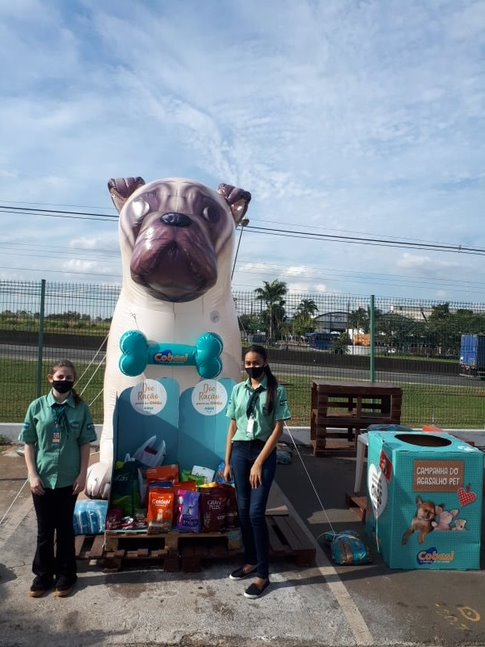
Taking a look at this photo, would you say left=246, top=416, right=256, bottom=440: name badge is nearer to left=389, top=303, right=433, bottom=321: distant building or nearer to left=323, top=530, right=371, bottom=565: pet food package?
left=323, top=530, right=371, bottom=565: pet food package

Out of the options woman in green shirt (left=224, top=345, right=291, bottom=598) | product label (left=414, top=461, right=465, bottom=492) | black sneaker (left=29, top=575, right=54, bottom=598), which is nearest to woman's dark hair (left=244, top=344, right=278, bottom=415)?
woman in green shirt (left=224, top=345, right=291, bottom=598)

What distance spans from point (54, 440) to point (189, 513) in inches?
45.7

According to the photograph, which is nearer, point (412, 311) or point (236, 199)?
point (236, 199)

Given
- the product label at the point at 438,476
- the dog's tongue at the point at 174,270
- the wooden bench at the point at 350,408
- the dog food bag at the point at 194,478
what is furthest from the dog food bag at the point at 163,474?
the wooden bench at the point at 350,408

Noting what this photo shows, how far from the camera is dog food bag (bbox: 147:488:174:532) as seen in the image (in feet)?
13.3

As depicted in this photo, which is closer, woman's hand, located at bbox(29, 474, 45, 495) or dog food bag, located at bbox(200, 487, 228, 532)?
woman's hand, located at bbox(29, 474, 45, 495)

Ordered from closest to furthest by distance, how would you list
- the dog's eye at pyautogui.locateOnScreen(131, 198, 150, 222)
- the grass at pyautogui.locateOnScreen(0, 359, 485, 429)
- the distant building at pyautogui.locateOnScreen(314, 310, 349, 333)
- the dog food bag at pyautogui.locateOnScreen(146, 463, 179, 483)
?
the dog food bag at pyautogui.locateOnScreen(146, 463, 179, 483), the dog's eye at pyautogui.locateOnScreen(131, 198, 150, 222), the distant building at pyautogui.locateOnScreen(314, 310, 349, 333), the grass at pyautogui.locateOnScreen(0, 359, 485, 429)

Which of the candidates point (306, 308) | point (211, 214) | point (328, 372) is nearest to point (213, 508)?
point (211, 214)

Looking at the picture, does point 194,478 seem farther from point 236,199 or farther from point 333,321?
point 333,321

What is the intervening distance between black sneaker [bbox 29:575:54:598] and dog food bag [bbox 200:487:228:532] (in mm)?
1124

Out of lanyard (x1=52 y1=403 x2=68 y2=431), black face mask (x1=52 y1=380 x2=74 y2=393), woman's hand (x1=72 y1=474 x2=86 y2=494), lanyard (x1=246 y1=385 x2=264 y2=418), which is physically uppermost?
black face mask (x1=52 y1=380 x2=74 y2=393)

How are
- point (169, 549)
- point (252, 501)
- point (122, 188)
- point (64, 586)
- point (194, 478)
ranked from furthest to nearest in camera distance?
point (122, 188), point (194, 478), point (169, 549), point (252, 501), point (64, 586)

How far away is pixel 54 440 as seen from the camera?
11.9 ft

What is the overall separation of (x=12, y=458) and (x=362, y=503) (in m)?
4.47
